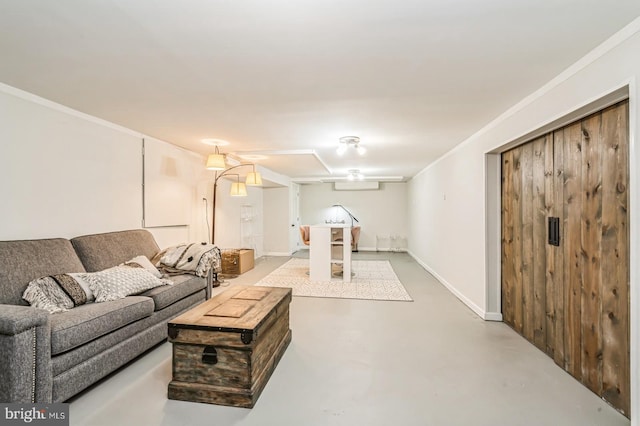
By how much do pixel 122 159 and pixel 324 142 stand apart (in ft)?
8.16

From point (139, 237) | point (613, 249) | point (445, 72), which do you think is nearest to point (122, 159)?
point (139, 237)

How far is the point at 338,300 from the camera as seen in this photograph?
4.00 m

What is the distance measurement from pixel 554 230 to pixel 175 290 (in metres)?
3.38

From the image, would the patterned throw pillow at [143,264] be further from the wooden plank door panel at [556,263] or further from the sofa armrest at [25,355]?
the wooden plank door panel at [556,263]

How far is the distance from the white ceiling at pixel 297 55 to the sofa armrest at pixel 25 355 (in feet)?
4.97

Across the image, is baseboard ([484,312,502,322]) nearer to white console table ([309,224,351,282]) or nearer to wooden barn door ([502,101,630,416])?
wooden barn door ([502,101,630,416])

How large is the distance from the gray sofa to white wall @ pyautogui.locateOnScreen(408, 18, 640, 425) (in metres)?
3.13

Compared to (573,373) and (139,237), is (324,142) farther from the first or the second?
(573,373)

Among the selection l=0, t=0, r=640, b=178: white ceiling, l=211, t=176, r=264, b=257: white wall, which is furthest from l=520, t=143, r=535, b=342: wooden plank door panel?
l=211, t=176, r=264, b=257: white wall

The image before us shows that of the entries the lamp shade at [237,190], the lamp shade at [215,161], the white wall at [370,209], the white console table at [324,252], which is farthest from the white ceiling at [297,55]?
the white wall at [370,209]

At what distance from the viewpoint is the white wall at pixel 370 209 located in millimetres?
8953

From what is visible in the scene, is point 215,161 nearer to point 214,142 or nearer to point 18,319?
point 214,142

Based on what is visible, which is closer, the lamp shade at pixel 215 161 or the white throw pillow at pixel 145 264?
the white throw pillow at pixel 145 264

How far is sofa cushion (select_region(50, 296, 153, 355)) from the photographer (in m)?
1.71
